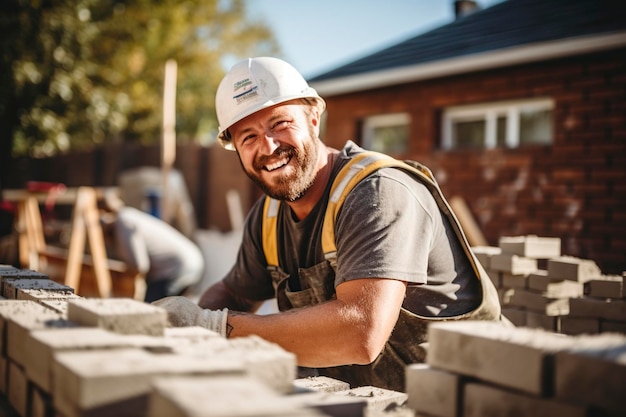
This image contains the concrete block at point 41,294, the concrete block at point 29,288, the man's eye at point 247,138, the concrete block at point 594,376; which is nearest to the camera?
the concrete block at point 594,376

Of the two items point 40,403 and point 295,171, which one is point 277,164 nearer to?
point 295,171

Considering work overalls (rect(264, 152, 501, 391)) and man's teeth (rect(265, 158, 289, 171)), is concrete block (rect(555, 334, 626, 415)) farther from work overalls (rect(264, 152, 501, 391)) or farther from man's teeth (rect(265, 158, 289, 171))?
man's teeth (rect(265, 158, 289, 171))

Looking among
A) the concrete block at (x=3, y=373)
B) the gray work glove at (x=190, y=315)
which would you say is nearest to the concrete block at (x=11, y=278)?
the concrete block at (x=3, y=373)

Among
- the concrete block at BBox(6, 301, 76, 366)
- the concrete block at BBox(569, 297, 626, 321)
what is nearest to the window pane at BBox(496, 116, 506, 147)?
the concrete block at BBox(569, 297, 626, 321)

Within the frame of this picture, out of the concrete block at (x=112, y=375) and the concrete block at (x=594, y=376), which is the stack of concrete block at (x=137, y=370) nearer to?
the concrete block at (x=112, y=375)

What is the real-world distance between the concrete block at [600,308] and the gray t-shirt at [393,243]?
1.08m

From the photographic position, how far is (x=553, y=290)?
3795 millimetres

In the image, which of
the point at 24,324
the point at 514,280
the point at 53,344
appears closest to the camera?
the point at 53,344

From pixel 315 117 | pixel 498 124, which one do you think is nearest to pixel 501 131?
pixel 498 124

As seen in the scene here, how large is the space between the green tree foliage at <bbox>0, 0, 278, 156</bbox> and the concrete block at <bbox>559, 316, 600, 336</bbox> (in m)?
12.7

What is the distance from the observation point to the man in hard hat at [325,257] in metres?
2.38

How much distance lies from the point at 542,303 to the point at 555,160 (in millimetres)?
4862

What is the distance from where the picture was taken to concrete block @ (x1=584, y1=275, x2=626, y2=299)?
139 inches

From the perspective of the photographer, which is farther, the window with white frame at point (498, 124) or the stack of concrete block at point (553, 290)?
the window with white frame at point (498, 124)
